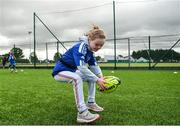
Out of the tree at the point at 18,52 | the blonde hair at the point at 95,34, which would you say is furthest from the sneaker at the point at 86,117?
the tree at the point at 18,52

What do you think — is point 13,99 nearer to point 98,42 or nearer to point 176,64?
point 98,42

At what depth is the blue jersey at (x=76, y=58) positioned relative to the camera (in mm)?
4852

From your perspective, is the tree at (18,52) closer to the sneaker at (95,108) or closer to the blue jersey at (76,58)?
the sneaker at (95,108)

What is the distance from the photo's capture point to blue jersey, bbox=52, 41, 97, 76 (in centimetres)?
485

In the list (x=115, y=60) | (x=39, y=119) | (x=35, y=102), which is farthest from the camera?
(x=115, y=60)

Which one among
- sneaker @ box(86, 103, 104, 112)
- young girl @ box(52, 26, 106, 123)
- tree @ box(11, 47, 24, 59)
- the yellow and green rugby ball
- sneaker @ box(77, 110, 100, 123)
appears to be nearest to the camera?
sneaker @ box(77, 110, 100, 123)

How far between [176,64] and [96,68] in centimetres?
2378

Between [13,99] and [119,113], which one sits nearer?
[119,113]

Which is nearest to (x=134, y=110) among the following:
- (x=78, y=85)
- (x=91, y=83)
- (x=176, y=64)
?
(x=91, y=83)

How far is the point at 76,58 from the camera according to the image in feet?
15.9

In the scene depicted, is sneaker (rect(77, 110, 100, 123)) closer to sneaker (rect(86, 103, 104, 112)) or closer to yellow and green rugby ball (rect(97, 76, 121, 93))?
yellow and green rugby ball (rect(97, 76, 121, 93))

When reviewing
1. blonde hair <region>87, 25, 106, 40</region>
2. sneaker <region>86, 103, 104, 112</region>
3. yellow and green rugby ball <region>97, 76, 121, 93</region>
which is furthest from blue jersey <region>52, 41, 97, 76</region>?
sneaker <region>86, 103, 104, 112</region>

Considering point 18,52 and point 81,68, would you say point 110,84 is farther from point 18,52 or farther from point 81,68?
point 18,52

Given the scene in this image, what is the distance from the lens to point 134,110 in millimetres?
5570
